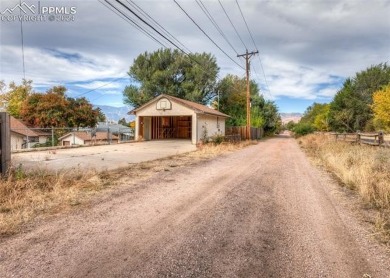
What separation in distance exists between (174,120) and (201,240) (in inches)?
1098

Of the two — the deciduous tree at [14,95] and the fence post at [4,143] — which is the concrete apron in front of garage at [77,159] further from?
the deciduous tree at [14,95]

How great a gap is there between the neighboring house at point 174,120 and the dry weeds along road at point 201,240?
17503 mm

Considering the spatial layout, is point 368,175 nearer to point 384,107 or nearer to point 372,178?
point 372,178

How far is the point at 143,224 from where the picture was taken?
447 centimetres

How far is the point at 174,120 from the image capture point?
31453mm

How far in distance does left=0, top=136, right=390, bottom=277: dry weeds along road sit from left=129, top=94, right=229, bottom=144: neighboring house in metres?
17.5

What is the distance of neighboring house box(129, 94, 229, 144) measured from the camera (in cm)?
2380

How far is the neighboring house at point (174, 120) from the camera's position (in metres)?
23.8

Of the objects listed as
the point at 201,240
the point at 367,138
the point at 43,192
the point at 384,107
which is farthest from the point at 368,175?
the point at 384,107

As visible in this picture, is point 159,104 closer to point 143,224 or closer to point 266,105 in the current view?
point 143,224

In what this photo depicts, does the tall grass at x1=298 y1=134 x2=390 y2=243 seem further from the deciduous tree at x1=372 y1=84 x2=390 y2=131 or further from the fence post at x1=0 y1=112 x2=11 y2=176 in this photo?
the deciduous tree at x1=372 y1=84 x2=390 y2=131

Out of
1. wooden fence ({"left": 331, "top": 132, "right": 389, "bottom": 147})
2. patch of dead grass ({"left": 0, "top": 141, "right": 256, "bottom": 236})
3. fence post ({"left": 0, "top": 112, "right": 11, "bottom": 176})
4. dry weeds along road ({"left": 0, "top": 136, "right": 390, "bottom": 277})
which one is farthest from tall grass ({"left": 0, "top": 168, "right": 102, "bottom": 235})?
wooden fence ({"left": 331, "top": 132, "right": 389, "bottom": 147})

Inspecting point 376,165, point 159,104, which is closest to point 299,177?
point 376,165

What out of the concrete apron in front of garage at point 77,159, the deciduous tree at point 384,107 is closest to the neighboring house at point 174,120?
the concrete apron in front of garage at point 77,159
